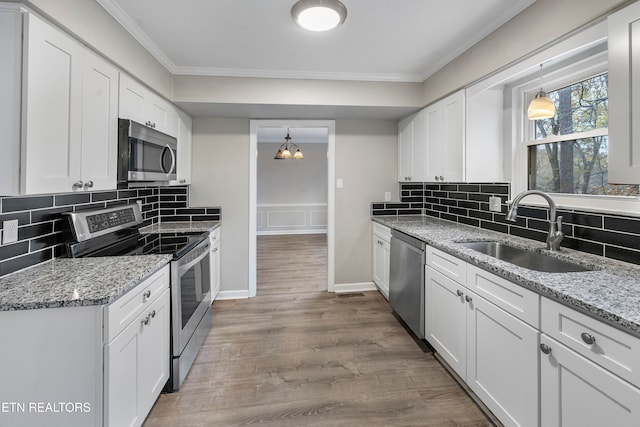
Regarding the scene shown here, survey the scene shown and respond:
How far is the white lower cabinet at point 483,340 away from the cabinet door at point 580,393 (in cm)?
6

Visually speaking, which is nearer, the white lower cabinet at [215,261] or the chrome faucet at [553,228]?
the chrome faucet at [553,228]

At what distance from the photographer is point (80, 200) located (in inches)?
80.7

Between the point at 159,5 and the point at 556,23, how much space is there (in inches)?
91.0

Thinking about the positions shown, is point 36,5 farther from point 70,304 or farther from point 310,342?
point 310,342

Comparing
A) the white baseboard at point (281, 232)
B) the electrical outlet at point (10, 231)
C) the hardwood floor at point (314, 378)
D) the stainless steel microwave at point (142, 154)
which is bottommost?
the hardwood floor at point (314, 378)

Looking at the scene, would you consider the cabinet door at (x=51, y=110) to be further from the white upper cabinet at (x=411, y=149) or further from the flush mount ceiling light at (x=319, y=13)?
the white upper cabinet at (x=411, y=149)

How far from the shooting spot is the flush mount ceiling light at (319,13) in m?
1.68

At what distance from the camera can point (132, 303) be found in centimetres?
140

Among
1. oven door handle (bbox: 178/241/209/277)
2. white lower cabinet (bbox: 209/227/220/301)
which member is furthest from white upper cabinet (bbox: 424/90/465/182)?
white lower cabinet (bbox: 209/227/220/301)

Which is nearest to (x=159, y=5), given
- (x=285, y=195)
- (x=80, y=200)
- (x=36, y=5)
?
(x=36, y=5)

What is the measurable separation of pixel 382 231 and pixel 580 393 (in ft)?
7.47

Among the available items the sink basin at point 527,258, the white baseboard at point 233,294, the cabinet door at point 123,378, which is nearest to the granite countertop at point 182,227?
the white baseboard at point 233,294

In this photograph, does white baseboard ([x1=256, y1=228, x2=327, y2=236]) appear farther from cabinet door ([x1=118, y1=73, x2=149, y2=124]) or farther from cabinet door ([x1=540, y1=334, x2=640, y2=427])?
cabinet door ([x1=540, y1=334, x2=640, y2=427])

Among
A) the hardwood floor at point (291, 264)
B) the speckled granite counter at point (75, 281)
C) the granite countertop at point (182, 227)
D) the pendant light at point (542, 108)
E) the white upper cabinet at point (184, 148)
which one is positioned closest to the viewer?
the speckled granite counter at point (75, 281)
